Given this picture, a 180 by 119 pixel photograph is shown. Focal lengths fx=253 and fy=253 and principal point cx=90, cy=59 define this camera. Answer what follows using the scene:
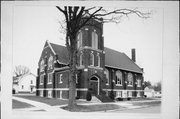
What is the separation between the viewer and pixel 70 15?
7.49 m

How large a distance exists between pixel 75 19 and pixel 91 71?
174 cm

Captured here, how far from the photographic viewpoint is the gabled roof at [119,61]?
7848mm

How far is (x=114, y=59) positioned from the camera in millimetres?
8305

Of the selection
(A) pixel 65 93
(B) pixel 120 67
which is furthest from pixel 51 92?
(B) pixel 120 67

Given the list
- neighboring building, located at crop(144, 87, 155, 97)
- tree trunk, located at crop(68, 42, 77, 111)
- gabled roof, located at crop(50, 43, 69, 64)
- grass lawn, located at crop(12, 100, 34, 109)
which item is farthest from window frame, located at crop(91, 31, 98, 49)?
grass lawn, located at crop(12, 100, 34, 109)

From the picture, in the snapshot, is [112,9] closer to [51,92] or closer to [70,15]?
[70,15]

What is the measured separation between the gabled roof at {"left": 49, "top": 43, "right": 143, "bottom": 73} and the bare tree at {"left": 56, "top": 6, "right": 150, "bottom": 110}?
0.93ft

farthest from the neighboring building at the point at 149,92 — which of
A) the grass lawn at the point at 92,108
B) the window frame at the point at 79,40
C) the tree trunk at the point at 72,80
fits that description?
the window frame at the point at 79,40

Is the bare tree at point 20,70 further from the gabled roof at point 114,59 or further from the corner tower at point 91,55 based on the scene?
the corner tower at point 91,55

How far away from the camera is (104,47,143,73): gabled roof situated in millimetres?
7848

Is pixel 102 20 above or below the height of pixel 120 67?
above

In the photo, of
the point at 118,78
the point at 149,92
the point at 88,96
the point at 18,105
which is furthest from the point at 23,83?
the point at 149,92

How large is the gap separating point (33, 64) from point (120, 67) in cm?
285

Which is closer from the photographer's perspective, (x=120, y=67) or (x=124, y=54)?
(x=124, y=54)
